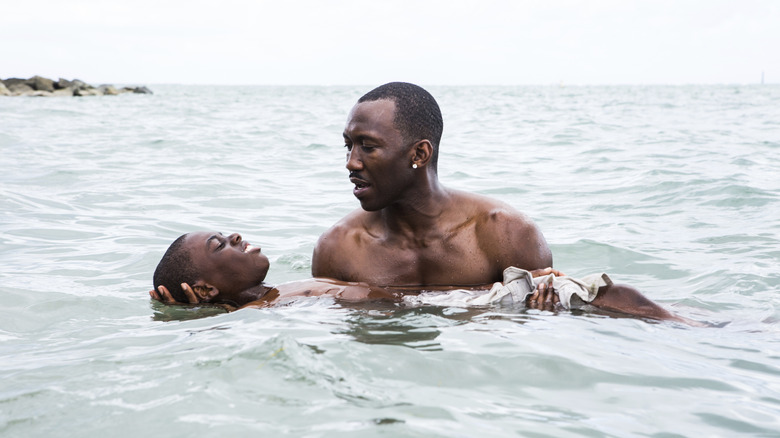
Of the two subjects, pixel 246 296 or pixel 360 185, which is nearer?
pixel 360 185

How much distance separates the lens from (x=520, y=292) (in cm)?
415

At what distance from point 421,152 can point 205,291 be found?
1519mm

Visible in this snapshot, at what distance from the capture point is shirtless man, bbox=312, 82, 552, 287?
423 cm

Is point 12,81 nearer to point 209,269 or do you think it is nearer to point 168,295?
point 168,295

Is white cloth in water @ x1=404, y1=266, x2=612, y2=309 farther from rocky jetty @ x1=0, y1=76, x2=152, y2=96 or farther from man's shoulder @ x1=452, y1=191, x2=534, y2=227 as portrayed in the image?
rocky jetty @ x1=0, y1=76, x2=152, y2=96

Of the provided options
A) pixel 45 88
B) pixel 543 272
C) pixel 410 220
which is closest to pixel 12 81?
pixel 45 88

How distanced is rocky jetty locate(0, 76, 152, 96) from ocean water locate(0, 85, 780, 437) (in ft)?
122

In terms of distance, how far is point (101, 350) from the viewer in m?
3.54

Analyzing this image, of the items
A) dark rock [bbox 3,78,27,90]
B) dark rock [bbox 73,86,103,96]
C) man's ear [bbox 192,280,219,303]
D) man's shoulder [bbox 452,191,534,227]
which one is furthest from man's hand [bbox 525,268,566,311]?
dark rock [bbox 73,86,103,96]

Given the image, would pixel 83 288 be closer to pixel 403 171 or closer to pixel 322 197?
pixel 403 171

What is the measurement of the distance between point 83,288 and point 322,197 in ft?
14.9

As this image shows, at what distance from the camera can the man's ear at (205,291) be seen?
4.59 meters

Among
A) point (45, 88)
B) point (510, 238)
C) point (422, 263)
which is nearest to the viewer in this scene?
point (510, 238)

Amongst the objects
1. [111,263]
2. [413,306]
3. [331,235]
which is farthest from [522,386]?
[111,263]
